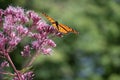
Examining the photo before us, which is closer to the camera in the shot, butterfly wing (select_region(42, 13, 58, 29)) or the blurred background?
butterfly wing (select_region(42, 13, 58, 29))

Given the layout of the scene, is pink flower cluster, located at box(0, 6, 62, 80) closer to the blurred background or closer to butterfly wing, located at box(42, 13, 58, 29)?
butterfly wing, located at box(42, 13, 58, 29)

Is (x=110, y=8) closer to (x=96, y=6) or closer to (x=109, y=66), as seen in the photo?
(x=96, y=6)

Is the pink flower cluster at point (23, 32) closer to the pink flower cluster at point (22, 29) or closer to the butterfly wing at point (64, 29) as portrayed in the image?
the pink flower cluster at point (22, 29)

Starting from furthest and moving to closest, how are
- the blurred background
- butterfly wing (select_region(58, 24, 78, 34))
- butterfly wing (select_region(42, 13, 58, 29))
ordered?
Result: the blurred background < butterfly wing (select_region(58, 24, 78, 34)) < butterfly wing (select_region(42, 13, 58, 29))

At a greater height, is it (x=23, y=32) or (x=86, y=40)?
(x=86, y=40)

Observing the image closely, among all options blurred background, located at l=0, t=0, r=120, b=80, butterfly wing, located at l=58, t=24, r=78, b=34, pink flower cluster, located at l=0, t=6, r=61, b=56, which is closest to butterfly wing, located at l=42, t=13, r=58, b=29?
butterfly wing, located at l=58, t=24, r=78, b=34

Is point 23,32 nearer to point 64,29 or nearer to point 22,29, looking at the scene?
point 22,29

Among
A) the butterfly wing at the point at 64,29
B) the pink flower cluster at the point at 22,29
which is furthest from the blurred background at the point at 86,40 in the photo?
the butterfly wing at the point at 64,29

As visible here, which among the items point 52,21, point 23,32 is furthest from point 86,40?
point 52,21

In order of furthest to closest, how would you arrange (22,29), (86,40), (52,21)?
(86,40) < (22,29) < (52,21)
